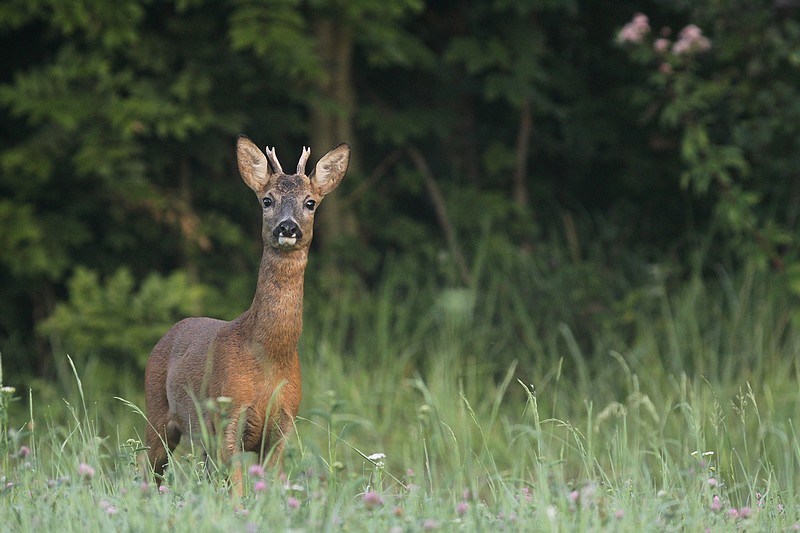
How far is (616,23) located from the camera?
9438 millimetres

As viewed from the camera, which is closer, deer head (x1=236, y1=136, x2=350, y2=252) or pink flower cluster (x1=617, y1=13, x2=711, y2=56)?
deer head (x1=236, y1=136, x2=350, y2=252)

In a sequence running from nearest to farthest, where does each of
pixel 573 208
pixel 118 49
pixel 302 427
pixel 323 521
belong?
pixel 323 521 < pixel 302 427 < pixel 118 49 < pixel 573 208

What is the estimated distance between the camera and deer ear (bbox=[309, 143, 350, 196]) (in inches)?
167

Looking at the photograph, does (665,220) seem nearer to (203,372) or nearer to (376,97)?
(376,97)

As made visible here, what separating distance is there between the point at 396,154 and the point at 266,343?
5.60m

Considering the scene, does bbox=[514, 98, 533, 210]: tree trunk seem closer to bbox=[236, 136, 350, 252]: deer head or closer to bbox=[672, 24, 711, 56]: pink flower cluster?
bbox=[672, 24, 711, 56]: pink flower cluster

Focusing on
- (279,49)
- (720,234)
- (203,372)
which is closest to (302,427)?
(279,49)

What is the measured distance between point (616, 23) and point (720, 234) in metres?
1.72

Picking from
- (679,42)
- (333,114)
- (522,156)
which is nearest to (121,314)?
(333,114)

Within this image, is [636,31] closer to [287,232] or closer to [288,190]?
[288,190]

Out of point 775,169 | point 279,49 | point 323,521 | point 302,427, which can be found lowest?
point 302,427

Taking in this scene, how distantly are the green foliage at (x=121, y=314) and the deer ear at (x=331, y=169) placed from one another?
149 inches

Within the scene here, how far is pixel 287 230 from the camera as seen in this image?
3953 millimetres

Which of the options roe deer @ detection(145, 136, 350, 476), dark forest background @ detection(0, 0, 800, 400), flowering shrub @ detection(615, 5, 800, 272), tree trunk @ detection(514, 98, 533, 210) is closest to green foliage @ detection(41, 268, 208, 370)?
dark forest background @ detection(0, 0, 800, 400)
